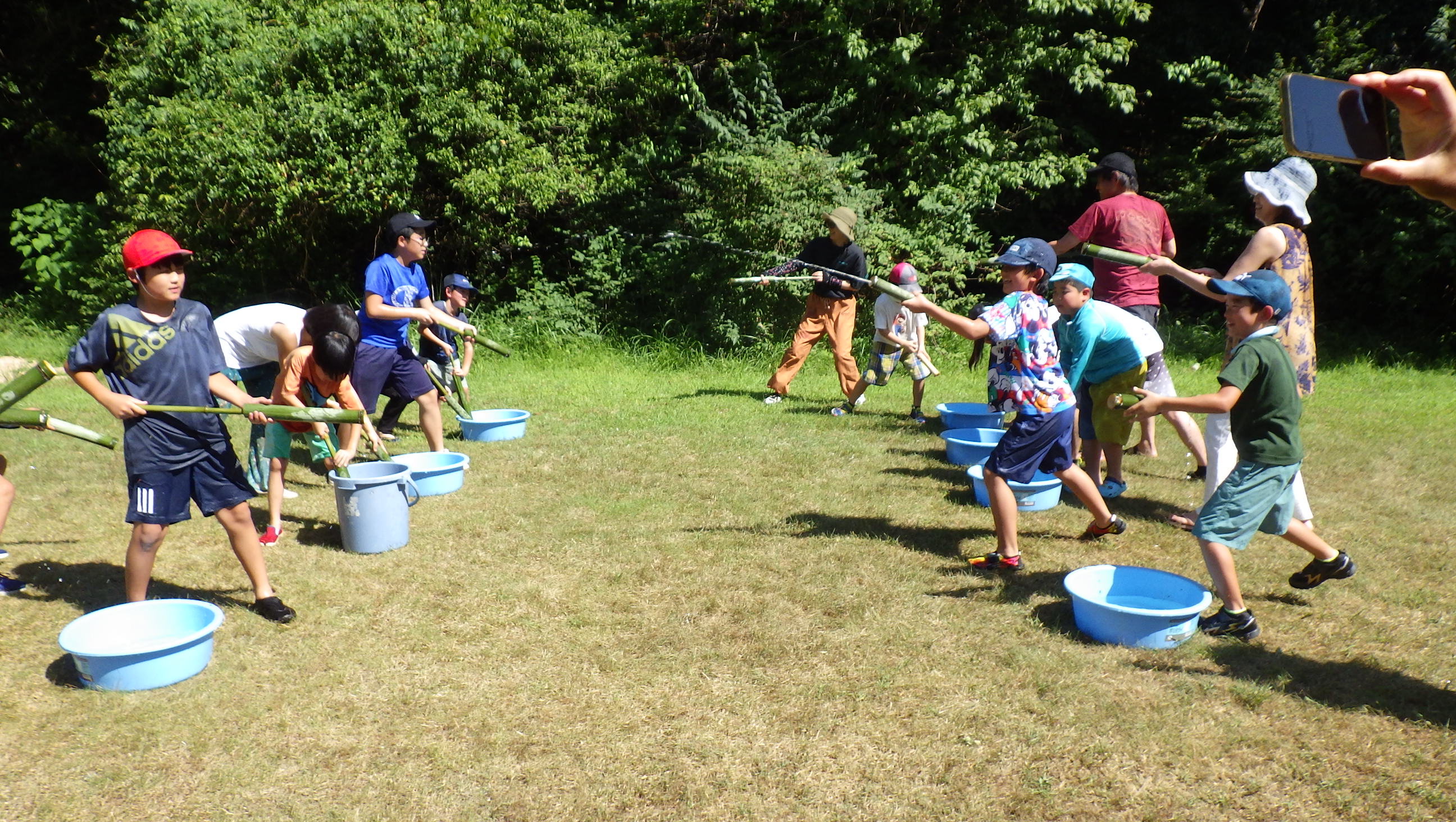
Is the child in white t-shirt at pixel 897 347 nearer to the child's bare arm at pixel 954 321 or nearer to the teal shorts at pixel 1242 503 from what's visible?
the child's bare arm at pixel 954 321

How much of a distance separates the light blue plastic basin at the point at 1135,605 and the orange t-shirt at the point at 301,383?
3990 mm

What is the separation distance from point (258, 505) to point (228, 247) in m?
8.62

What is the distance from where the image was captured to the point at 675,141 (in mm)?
13547

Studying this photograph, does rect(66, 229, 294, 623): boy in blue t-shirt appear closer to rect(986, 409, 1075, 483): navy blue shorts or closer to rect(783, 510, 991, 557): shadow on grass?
rect(783, 510, 991, 557): shadow on grass

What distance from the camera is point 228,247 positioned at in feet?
44.4

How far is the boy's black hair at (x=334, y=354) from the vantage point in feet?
17.6

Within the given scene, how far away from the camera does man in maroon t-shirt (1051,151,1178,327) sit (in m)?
6.59

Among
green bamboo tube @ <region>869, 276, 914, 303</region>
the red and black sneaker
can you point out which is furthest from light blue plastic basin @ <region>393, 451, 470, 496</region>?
the red and black sneaker

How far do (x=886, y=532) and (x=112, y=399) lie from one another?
4.01m

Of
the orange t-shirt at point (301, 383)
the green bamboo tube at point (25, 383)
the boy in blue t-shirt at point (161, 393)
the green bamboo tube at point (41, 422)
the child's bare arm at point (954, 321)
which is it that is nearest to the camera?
the boy in blue t-shirt at point (161, 393)

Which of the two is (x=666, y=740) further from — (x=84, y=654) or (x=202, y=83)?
(x=202, y=83)

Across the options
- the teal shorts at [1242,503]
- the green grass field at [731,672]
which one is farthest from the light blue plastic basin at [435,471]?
the teal shorts at [1242,503]

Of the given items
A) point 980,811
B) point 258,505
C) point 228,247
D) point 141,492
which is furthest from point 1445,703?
point 228,247

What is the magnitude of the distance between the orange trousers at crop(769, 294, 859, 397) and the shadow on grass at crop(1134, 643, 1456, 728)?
5.56 metres
